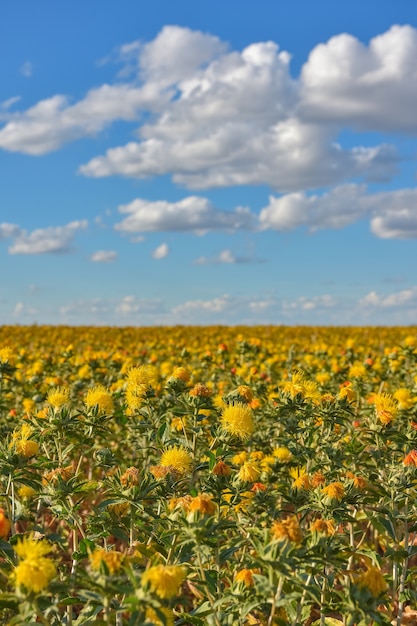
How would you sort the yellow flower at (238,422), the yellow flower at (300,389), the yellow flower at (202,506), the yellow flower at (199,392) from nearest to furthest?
1. the yellow flower at (202,506)
2. the yellow flower at (238,422)
3. the yellow flower at (199,392)
4. the yellow flower at (300,389)

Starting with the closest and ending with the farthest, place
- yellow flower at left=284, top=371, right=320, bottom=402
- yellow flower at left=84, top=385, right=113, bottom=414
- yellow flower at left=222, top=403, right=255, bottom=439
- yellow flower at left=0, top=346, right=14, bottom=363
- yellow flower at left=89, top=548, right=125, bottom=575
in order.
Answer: yellow flower at left=89, top=548, right=125, bottom=575, yellow flower at left=222, top=403, right=255, bottom=439, yellow flower at left=84, top=385, right=113, bottom=414, yellow flower at left=284, top=371, right=320, bottom=402, yellow flower at left=0, top=346, right=14, bottom=363

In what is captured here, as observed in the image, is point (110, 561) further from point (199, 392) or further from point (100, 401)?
point (199, 392)

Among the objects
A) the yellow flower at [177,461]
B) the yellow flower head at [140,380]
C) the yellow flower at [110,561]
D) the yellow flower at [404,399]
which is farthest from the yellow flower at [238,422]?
the yellow flower at [404,399]

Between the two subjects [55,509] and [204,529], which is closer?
[204,529]

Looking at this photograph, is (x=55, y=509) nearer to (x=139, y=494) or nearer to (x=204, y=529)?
(x=139, y=494)

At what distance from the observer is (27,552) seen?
1.84 m

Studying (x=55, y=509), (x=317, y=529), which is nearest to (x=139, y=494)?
(x=55, y=509)

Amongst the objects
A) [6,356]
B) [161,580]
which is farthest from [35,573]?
[6,356]

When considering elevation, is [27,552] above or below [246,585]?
above

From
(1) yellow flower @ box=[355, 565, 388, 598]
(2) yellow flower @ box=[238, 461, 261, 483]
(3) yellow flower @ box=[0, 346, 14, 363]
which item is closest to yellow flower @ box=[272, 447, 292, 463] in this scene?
(2) yellow flower @ box=[238, 461, 261, 483]

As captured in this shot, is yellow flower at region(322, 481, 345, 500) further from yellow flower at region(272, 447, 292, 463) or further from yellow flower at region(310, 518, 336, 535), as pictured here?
yellow flower at region(272, 447, 292, 463)

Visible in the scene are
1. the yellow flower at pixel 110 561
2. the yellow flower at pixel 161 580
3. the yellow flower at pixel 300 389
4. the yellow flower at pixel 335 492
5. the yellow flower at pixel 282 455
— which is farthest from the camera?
the yellow flower at pixel 282 455

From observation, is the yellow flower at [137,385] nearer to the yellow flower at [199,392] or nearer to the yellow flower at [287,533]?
the yellow flower at [199,392]

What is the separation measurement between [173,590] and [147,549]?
75 centimetres
